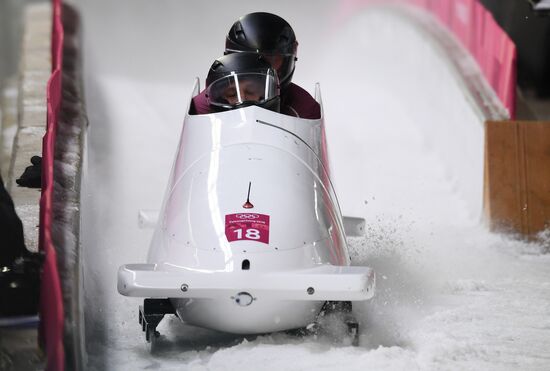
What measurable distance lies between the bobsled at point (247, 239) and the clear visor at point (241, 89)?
8cm

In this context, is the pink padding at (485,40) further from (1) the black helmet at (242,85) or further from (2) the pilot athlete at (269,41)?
(1) the black helmet at (242,85)

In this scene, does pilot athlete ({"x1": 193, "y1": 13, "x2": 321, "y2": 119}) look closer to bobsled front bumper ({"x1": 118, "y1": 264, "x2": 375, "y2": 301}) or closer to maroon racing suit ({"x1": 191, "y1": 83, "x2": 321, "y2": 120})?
maroon racing suit ({"x1": 191, "y1": 83, "x2": 321, "y2": 120})

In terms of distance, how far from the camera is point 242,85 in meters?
4.41

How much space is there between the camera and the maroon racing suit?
4.80 m

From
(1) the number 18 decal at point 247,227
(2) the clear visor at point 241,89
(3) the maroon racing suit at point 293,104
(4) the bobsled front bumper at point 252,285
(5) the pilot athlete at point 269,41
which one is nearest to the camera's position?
(4) the bobsled front bumper at point 252,285

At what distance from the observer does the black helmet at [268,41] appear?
563 centimetres

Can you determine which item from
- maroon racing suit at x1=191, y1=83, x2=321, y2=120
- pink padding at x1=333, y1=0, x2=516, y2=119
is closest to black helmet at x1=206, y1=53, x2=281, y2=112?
maroon racing suit at x1=191, y1=83, x2=321, y2=120

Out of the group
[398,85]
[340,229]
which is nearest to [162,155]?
[398,85]

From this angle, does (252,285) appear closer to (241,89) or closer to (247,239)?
(247,239)

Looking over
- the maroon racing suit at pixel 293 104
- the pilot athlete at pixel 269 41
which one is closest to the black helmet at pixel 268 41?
the pilot athlete at pixel 269 41

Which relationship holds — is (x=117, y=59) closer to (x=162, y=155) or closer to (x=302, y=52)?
(x=302, y=52)

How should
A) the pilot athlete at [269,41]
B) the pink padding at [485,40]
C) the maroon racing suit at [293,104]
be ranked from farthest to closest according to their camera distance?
the pink padding at [485,40], the pilot athlete at [269,41], the maroon racing suit at [293,104]

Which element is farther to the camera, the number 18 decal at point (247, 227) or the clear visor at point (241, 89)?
the clear visor at point (241, 89)

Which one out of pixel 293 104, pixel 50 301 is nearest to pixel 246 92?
pixel 293 104
